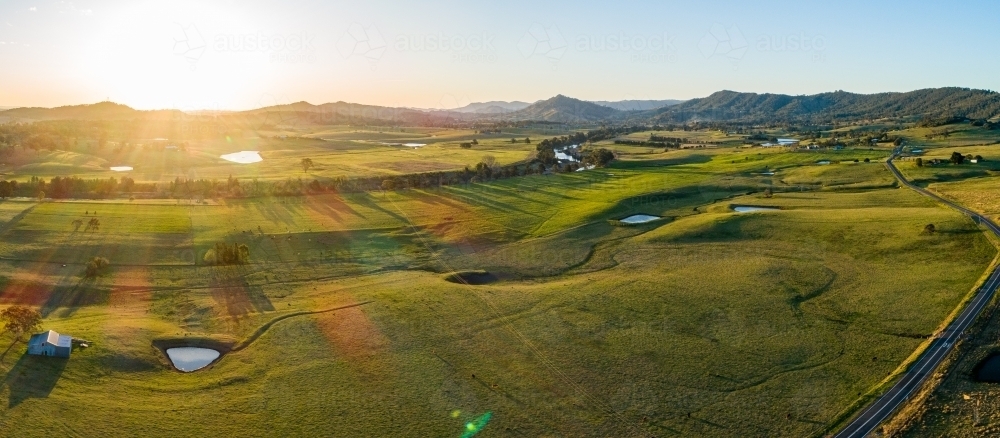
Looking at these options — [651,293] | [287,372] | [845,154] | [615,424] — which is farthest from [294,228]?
[845,154]

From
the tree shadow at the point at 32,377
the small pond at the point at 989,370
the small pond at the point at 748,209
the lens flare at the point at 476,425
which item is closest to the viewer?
the lens flare at the point at 476,425

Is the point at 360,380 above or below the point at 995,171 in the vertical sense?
below

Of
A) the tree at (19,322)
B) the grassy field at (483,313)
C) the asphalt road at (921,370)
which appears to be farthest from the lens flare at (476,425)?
the tree at (19,322)

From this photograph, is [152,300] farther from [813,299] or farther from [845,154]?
[845,154]

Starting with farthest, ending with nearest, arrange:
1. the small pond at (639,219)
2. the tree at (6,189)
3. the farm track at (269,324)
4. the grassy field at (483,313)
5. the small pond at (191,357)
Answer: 1. the tree at (6,189)
2. the small pond at (639,219)
3. the farm track at (269,324)
4. the small pond at (191,357)
5. the grassy field at (483,313)

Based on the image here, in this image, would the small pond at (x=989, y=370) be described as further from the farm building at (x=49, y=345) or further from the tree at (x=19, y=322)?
the tree at (x=19, y=322)

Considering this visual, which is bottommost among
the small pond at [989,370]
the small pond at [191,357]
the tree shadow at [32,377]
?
the small pond at [191,357]
